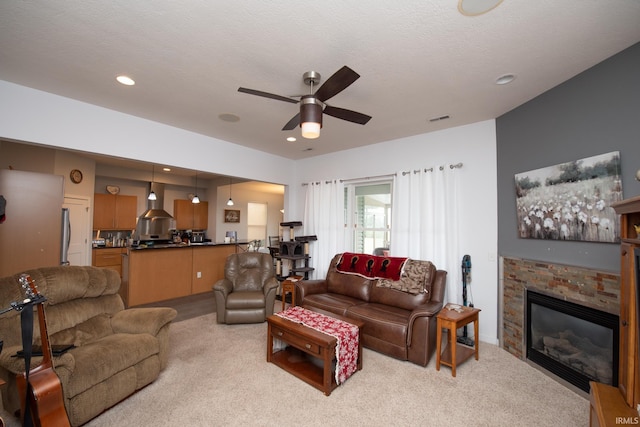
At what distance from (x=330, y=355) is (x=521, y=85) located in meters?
3.13

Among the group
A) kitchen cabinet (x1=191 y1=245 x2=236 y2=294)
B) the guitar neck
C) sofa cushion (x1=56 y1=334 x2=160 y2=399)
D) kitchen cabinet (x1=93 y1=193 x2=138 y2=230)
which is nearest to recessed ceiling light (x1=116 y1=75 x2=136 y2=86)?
the guitar neck

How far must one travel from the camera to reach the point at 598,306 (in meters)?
2.28

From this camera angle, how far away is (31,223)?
121 inches

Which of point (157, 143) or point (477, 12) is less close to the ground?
point (477, 12)

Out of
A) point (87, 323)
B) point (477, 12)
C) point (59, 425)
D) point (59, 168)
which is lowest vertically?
point (59, 425)

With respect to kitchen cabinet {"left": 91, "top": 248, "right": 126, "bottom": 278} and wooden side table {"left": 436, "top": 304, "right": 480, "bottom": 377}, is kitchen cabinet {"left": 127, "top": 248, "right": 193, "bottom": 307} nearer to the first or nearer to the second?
kitchen cabinet {"left": 91, "top": 248, "right": 126, "bottom": 278}

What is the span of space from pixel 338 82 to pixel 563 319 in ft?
9.83

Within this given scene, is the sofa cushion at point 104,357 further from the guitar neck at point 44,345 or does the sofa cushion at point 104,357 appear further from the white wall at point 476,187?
the white wall at point 476,187

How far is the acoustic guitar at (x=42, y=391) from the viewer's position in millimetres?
1561

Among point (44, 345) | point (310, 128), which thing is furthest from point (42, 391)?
point (310, 128)

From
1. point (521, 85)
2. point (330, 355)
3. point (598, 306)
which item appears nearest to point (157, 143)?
point (330, 355)

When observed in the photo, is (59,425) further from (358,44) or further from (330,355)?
(358,44)

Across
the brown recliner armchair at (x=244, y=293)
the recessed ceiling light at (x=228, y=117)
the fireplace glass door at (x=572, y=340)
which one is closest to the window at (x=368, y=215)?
the brown recliner armchair at (x=244, y=293)

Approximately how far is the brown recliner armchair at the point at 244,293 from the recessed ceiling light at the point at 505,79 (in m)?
3.66
